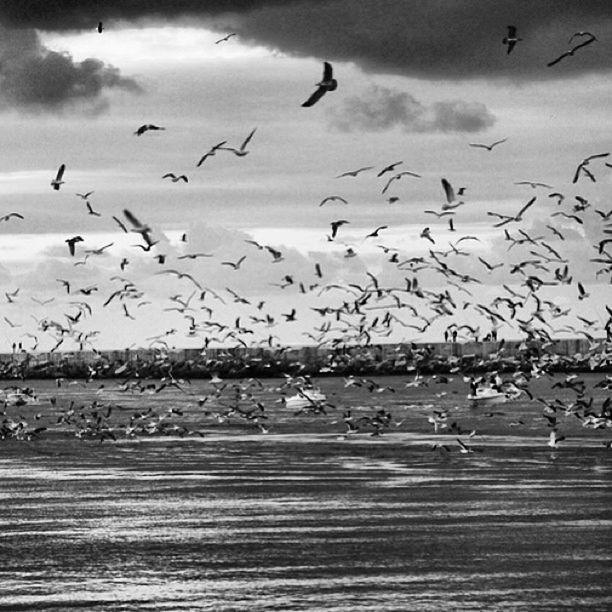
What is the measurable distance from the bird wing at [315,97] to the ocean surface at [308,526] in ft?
27.3

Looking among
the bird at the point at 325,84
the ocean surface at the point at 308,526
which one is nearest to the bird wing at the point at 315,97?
the bird at the point at 325,84

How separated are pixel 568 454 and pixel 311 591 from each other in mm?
31018

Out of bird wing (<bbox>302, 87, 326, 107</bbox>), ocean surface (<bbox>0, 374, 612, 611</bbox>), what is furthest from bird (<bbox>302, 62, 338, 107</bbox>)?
ocean surface (<bbox>0, 374, 612, 611</bbox>)

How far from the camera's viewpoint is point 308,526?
3256cm

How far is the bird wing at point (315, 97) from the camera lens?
960 inches

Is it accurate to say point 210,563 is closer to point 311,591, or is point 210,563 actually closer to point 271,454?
point 311,591

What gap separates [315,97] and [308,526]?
11161 mm

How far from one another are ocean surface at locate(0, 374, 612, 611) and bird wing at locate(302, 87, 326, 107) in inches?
328

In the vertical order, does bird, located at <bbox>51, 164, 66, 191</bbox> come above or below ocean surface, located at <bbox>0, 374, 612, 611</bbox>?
above

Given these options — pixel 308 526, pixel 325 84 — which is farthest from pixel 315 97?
pixel 308 526

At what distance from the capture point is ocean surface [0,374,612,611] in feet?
80.2

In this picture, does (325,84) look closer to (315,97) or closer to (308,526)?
(315,97)

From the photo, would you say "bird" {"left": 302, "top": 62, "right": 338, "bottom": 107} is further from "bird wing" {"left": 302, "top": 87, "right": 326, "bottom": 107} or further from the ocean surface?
the ocean surface

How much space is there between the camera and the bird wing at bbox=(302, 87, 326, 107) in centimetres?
2438
